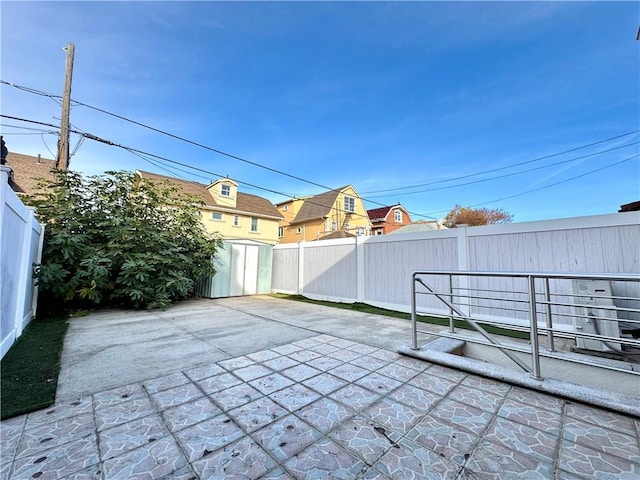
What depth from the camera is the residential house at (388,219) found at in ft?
79.4

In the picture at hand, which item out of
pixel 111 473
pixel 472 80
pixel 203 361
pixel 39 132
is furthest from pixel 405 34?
pixel 39 132

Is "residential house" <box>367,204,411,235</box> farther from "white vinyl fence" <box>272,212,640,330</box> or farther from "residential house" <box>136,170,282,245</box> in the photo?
"white vinyl fence" <box>272,212,640,330</box>

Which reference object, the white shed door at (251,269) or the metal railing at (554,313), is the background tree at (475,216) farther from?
the metal railing at (554,313)

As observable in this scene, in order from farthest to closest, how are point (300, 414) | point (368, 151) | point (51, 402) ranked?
point (368, 151) → point (51, 402) → point (300, 414)

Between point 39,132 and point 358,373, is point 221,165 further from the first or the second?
point 358,373

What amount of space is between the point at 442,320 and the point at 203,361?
4.48m

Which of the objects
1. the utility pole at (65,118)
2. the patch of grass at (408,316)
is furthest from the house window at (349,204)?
the utility pole at (65,118)

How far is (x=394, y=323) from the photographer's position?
4.96 metres

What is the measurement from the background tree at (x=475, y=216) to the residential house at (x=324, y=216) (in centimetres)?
840

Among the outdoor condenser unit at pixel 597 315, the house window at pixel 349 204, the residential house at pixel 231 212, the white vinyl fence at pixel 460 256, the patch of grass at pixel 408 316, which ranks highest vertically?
the house window at pixel 349 204

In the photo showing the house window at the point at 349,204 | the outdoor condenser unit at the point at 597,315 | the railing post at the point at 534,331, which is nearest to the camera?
the railing post at the point at 534,331

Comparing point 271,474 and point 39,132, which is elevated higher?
point 39,132

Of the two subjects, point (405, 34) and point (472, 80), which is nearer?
point (405, 34)

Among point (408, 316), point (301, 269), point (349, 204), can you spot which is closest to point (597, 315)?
point (408, 316)
